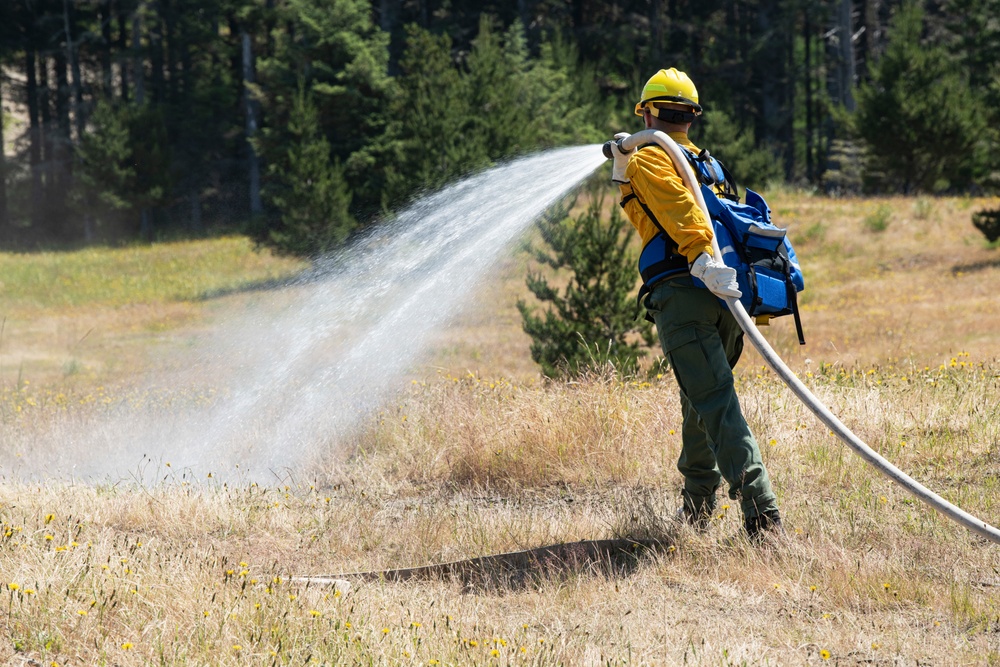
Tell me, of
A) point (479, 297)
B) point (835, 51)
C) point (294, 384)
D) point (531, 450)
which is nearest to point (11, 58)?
point (479, 297)

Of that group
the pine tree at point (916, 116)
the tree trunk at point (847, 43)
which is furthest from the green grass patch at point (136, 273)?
the tree trunk at point (847, 43)

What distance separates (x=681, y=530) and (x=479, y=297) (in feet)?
59.3

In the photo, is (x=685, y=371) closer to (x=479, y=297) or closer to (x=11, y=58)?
(x=479, y=297)

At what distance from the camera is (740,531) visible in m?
3.83

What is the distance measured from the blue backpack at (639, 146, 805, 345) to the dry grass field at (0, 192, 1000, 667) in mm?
946

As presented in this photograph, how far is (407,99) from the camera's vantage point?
92.2ft

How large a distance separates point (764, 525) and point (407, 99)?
84.6 feet

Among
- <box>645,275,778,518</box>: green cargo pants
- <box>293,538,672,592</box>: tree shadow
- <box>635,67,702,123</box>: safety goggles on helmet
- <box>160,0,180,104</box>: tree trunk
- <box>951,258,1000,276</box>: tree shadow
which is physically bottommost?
<box>951,258,1000,276</box>: tree shadow

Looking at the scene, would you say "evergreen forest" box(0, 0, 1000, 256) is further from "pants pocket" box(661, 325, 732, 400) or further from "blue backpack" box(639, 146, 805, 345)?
"pants pocket" box(661, 325, 732, 400)

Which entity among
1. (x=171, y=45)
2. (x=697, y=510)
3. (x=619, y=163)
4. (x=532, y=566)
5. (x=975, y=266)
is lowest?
(x=975, y=266)

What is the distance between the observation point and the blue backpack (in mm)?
3793

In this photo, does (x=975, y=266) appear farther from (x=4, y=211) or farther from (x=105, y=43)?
(x=4, y=211)

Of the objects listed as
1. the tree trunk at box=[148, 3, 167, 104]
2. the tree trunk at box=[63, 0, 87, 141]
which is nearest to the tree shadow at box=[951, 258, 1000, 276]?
the tree trunk at box=[63, 0, 87, 141]

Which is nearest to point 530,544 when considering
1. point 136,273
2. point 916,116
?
point 916,116
